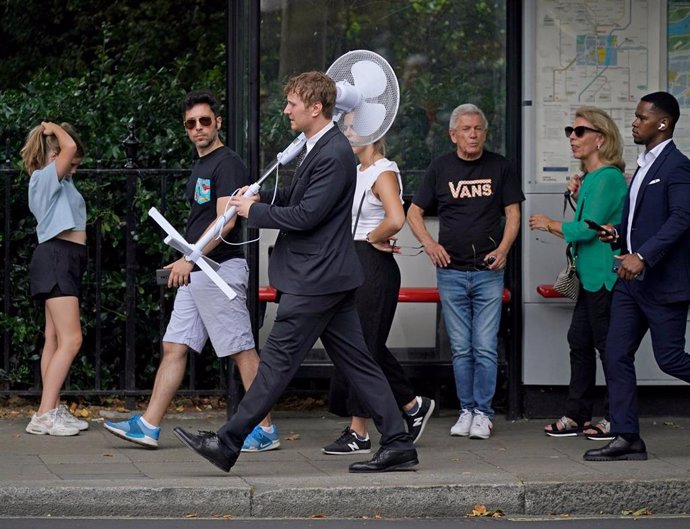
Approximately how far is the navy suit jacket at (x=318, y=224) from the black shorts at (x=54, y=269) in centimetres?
159

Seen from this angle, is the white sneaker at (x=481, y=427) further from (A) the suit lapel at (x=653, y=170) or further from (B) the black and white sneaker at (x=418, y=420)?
(A) the suit lapel at (x=653, y=170)

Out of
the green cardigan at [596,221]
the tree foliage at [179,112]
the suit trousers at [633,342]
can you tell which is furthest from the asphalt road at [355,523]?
the tree foliage at [179,112]

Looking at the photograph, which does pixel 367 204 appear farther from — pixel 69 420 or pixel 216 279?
pixel 69 420

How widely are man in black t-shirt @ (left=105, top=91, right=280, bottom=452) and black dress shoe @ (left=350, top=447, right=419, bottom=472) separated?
802 millimetres

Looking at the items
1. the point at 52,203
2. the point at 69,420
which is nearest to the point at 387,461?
the point at 69,420

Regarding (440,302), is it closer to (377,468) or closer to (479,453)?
(479,453)

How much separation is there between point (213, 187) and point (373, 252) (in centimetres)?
86

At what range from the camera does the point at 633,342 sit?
7.29 metres

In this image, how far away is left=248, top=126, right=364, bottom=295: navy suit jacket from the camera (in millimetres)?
6574

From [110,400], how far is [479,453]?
2651 mm

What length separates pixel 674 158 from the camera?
283 inches

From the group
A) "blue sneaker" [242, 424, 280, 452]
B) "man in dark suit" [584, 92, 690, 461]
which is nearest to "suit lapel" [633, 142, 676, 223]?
"man in dark suit" [584, 92, 690, 461]

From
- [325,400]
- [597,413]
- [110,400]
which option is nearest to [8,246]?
[110,400]

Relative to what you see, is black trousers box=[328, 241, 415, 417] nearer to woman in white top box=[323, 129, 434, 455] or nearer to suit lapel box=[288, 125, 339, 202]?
woman in white top box=[323, 129, 434, 455]
